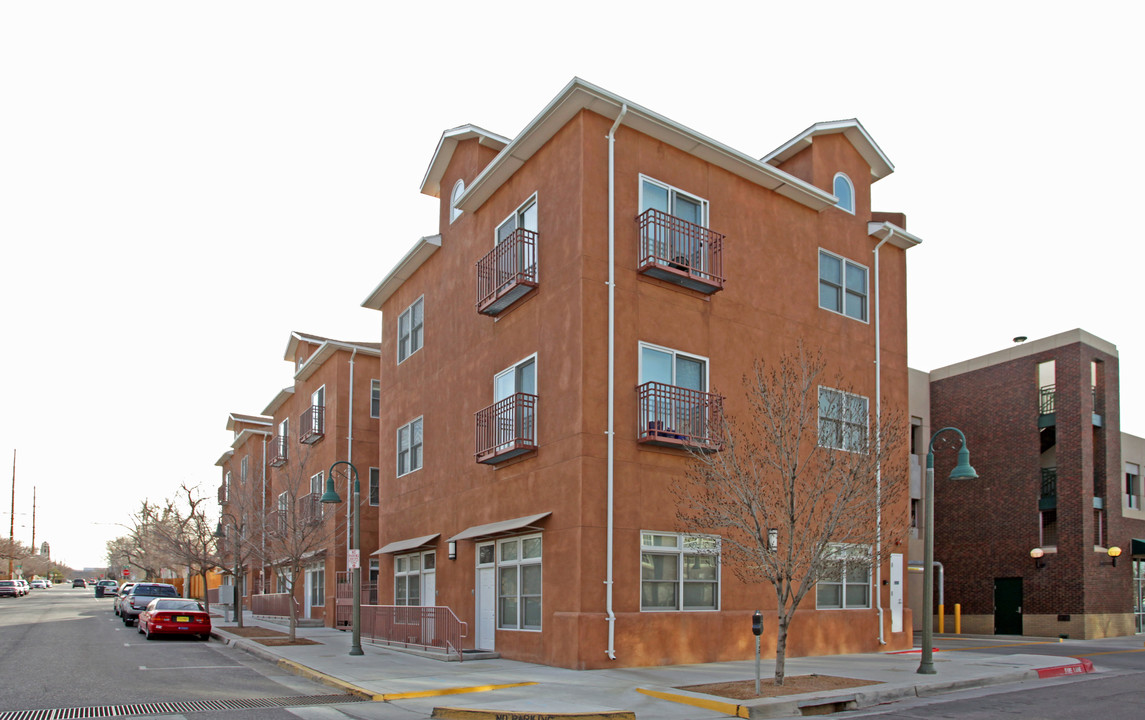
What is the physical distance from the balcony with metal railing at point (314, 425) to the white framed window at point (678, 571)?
1933 centimetres

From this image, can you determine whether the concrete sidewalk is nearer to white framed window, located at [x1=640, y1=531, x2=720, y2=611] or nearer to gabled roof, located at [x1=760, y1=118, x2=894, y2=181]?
white framed window, located at [x1=640, y1=531, x2=720, y2=611]

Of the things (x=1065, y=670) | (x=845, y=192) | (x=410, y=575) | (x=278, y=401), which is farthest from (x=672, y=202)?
(x=278, y=401)

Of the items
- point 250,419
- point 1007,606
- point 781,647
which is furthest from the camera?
point 250,419

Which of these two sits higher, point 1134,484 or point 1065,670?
point 1134,484

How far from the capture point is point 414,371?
27250 mm

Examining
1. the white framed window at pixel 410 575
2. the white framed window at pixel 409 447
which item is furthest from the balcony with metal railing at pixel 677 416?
the white framed window at pixel 409 447

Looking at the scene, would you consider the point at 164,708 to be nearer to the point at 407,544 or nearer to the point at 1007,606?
the point at 407,544

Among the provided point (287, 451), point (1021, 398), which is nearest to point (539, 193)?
point (1021, 398)

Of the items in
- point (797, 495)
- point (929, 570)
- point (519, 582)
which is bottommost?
point (519, 582)

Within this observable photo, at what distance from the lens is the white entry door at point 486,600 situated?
20.6 metres

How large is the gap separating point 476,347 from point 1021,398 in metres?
20.9

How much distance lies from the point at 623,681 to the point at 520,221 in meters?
10.4

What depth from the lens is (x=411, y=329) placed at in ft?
92.3

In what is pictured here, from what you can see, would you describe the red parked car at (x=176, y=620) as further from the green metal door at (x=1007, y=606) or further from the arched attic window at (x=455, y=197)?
the green metal door at (x=1007, y=606)
